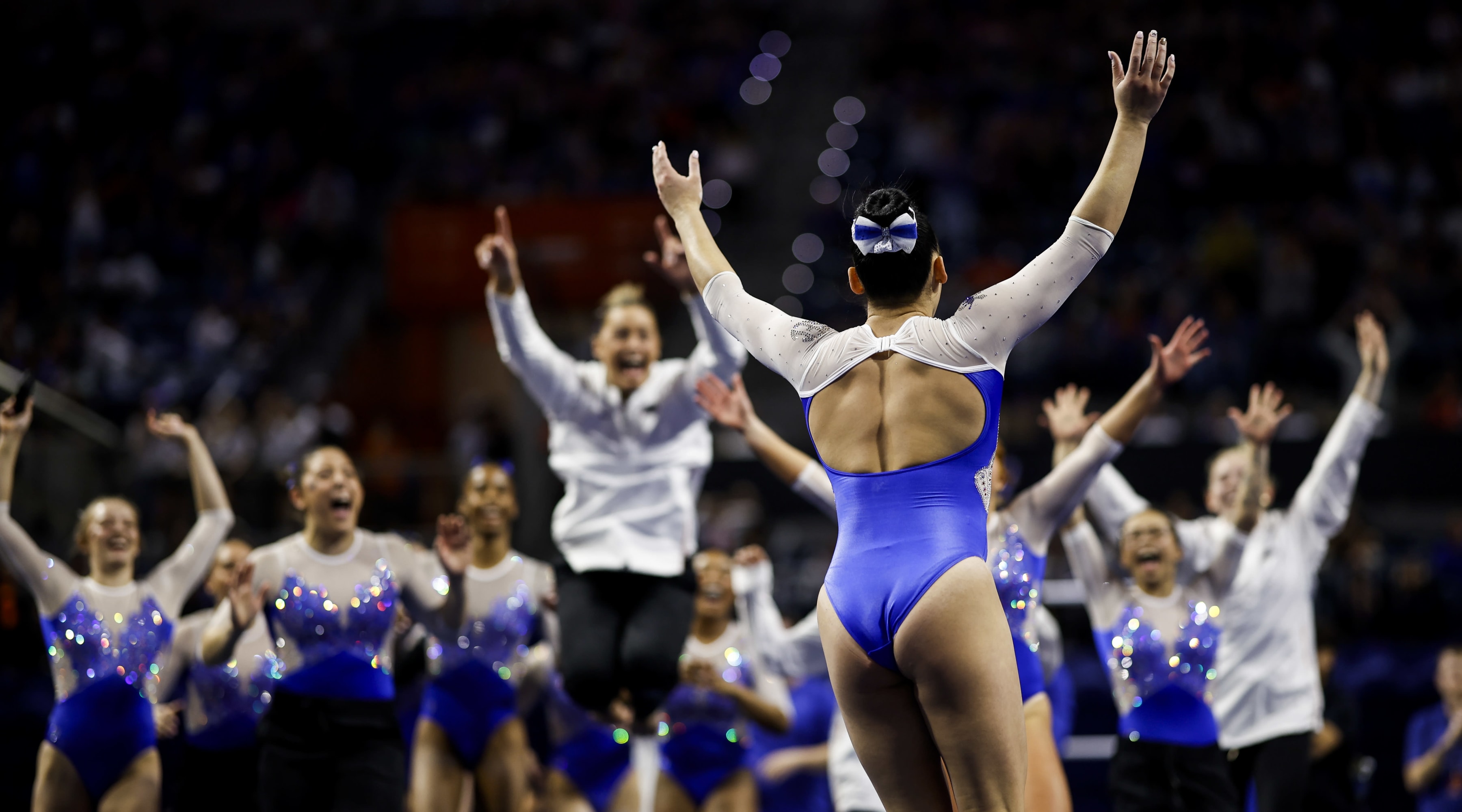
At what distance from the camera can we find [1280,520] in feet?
20.8

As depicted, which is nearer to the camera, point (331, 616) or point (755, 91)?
point (331, 616)

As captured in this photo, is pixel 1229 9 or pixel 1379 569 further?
pixel 1229 9

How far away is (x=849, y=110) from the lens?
16.1m

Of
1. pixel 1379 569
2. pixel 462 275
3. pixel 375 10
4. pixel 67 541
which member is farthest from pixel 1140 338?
pixel 375 10

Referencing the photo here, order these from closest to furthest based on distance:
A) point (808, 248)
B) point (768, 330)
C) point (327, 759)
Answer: point (768, 330) → point (327, 759) → point (808, 248)

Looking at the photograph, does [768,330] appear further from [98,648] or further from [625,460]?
[98,648]

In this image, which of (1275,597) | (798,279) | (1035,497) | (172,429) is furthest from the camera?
(798,279)

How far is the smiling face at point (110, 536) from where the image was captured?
19.1ft

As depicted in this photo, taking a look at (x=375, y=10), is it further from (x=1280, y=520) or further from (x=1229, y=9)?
(x=1280, y=520)

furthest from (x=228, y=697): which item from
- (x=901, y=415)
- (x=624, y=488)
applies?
(x=901, y=415)

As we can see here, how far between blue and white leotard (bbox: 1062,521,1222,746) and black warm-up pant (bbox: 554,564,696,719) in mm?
1677

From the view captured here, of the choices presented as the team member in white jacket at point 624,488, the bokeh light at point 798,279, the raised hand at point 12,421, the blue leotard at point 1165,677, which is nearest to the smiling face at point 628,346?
the team member in white jacket at point 624,488

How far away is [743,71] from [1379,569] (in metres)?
10.2

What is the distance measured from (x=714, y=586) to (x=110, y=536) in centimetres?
266
